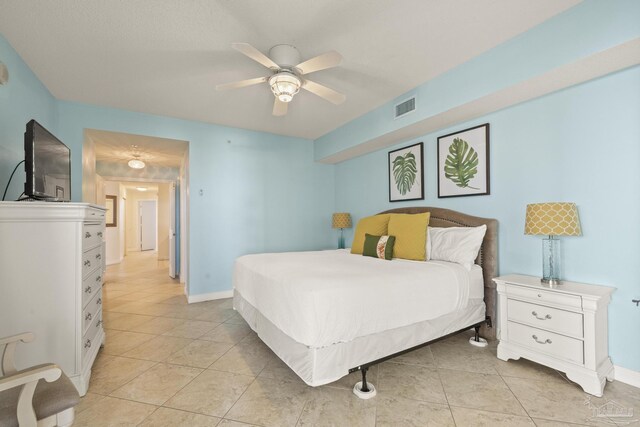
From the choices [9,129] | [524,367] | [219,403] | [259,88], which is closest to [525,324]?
[524,367]

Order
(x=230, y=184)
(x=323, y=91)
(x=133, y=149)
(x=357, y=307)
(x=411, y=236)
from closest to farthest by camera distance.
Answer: (x=357, y=307) → (x=323, y=91) → (x=411, y=236) → (x=230, y=184) → (x=133, y=149)

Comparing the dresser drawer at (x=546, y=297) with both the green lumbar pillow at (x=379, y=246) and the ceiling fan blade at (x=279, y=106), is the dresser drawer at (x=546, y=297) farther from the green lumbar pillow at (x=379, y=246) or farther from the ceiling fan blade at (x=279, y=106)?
the ceiling fan blade at (x=279, y=106)

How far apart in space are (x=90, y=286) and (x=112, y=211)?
7.70 metres

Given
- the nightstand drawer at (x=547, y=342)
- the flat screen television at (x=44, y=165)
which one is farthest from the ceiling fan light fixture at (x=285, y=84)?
the nightstand drawer at (x=547, y=342)

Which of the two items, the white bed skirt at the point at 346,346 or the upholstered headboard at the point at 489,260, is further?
the upholstered headboard at the point at 489,260

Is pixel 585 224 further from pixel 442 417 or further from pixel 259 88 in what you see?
pixel 259 88

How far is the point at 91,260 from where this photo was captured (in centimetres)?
219

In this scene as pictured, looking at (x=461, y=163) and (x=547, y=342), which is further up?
(x=461, y=163)

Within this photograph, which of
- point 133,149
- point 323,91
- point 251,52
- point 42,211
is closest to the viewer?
point 42,211

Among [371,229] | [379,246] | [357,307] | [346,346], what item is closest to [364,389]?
[346,346]

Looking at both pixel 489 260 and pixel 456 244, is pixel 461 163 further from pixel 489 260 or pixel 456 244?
pixel 489 260

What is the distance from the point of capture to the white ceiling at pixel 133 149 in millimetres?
4004

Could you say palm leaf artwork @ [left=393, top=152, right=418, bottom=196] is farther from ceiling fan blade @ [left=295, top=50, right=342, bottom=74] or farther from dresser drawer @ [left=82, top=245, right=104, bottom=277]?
dresser drawer @ [left=82, top=245, right=104, bottom=277]

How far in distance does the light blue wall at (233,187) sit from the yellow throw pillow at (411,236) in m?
2.26
